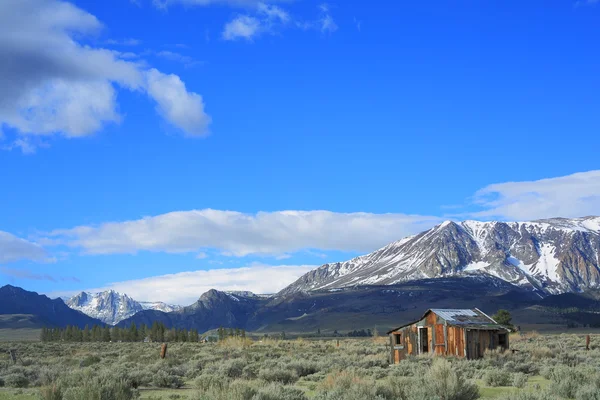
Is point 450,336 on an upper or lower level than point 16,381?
upper

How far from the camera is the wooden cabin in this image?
106 feet

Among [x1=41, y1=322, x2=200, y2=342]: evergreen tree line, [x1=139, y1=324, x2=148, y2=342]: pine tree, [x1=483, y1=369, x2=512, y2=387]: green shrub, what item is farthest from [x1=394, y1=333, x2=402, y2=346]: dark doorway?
[x1=139, y1=324, x2=148, y2=342]: pine tree

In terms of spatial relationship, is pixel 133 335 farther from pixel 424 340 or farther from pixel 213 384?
pixel 213 384

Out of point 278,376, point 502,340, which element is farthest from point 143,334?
point 278,376

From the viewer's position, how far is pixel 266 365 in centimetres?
2744

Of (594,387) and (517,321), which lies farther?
(517,321)

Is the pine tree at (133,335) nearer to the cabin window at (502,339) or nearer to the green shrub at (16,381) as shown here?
the cabin window at (502,339)

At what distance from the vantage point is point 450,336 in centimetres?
3312

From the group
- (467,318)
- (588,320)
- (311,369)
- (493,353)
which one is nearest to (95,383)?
(311,369)

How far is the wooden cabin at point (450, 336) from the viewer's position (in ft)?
106

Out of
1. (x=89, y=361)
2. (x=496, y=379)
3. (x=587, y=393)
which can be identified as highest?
(x=587, y=393)

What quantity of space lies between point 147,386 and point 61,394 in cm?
775

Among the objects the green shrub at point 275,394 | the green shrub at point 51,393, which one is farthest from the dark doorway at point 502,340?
the green shrub at point 51,393

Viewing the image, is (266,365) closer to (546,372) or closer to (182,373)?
(182,373)
